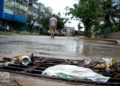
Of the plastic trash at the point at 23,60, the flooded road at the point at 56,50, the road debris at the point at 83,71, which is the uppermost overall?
the plastic trash at the point at 23,60

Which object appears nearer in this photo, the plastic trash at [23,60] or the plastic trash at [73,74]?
the plastic trash at [73,74]

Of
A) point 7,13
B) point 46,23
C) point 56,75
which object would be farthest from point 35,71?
point 46,23

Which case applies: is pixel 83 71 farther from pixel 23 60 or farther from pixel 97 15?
pixel 97 15

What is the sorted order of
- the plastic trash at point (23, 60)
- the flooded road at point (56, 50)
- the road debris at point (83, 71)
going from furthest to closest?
the flooded road at point (56, 50), the plastic trash at point (23, 60), the road debris at point (83, 71)

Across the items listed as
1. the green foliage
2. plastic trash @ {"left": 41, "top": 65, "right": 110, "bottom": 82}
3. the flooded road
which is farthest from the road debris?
the green foliage

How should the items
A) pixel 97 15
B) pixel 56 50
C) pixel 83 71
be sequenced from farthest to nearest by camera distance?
pixel 97 15
pixel 56 50
pixel 83 71

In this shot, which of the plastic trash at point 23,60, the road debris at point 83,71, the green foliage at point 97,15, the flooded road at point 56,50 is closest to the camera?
the road debris at point 83,71

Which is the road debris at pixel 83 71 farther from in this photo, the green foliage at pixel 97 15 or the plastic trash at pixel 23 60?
the green foliage at pixel 97 15

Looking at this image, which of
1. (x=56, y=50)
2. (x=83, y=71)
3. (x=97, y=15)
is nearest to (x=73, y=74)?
(x=83, y=71)

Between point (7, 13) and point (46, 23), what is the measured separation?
30.1m

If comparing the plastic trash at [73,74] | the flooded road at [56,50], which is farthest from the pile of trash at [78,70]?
the flooded road at [56,50]

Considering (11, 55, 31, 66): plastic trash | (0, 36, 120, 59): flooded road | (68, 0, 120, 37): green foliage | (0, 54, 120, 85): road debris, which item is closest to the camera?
(0, 54, 120, 85): road debris

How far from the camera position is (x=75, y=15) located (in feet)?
175

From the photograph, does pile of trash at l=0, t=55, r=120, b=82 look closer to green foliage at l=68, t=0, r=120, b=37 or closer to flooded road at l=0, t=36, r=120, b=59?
flooded road at l=0, t=36, r=120, b=59
